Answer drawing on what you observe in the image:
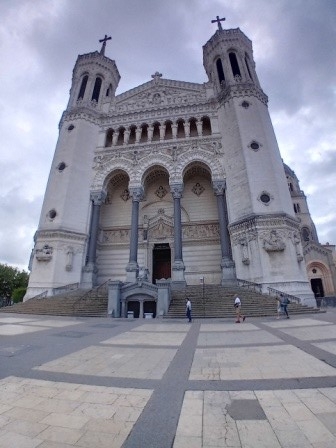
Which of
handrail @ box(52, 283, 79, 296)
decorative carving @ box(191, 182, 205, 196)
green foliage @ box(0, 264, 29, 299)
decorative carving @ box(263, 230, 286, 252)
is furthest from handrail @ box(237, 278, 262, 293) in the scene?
green foliage @ box(0, 264, 29, 299)

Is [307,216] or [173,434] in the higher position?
[307,216]

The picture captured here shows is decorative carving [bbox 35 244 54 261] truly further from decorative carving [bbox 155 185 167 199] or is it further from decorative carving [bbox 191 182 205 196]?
decorative carving [bbox 191 182 205 196]

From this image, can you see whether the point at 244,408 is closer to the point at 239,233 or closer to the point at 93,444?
the point at 93,444

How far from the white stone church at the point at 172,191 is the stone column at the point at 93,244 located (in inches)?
3.6

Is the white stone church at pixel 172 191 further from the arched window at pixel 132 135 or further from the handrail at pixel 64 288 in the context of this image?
the handrail at pixel 64 288

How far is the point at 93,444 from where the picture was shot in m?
2.08

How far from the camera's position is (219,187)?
2095 centimetres

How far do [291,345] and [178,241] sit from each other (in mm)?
14217

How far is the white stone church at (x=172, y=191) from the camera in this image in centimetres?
1797

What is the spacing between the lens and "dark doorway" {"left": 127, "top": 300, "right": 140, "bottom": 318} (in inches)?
597

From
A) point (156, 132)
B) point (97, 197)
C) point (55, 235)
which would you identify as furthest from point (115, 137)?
point (55, 235)

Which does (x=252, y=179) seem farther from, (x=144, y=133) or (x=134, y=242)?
(x=144, y=133)

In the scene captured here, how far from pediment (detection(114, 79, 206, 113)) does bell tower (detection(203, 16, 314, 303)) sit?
7.59ft

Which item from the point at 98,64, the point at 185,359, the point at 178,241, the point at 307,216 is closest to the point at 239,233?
the point at 178,241
